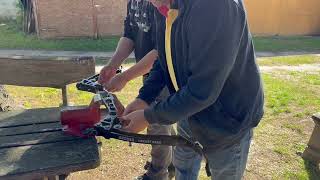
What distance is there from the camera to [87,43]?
35.0ft

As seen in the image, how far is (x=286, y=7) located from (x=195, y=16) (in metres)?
12.2

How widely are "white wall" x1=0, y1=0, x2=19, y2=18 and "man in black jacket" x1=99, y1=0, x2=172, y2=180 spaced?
39.1 feet

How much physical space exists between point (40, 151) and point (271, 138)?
3071 millimetres

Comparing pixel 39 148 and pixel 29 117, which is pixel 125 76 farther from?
pixel 39 148

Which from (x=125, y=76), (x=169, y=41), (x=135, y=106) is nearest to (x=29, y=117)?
(x=125, y=76)

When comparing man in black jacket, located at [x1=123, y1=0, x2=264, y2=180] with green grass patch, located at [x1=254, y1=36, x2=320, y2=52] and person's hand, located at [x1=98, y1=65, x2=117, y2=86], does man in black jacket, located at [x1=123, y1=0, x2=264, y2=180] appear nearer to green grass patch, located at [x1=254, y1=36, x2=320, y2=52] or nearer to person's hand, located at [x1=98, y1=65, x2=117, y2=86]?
person's hand, located at [x1=98, y1=65, x2=117, y2=86]

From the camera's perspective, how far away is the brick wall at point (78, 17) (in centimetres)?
1124

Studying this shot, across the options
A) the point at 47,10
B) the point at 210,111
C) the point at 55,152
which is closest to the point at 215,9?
the point at 210,111

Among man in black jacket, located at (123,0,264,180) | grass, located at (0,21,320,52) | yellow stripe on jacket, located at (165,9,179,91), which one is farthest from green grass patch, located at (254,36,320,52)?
yellow stripe on jacket, located at (165,9,179,91)

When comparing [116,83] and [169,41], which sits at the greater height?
[169,41]

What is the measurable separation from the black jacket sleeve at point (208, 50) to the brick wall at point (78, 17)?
10.2 m

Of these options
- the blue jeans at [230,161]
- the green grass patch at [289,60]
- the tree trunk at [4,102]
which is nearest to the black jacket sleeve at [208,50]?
the blue jeans at [230,161]

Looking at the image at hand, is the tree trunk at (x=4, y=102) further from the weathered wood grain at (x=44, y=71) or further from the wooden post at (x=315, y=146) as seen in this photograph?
the wooden post at (x=315, y=146)

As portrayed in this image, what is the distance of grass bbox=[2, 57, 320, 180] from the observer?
11.8 ft
